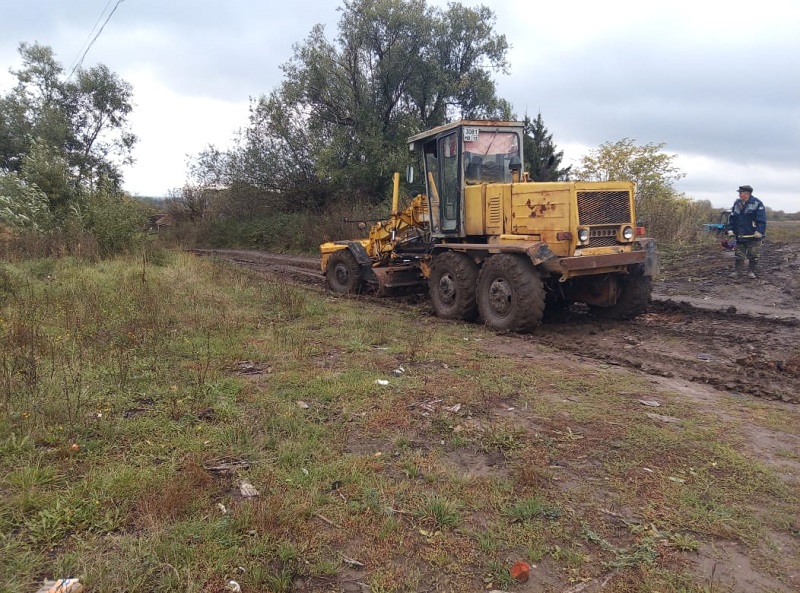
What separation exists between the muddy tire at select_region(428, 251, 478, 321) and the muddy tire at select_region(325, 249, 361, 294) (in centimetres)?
234

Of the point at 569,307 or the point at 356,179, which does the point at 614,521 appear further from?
the point at 356,179

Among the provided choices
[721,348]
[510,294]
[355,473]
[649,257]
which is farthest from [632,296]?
[355,473]

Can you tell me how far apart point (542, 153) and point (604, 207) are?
20946 mm

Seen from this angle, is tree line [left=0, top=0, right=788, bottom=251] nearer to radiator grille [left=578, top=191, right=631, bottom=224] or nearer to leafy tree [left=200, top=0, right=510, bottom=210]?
leafy tree [left=200, top=0, right=510, bottom=210]

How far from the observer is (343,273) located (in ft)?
36.5

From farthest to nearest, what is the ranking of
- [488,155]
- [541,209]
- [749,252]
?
[749,252], [488,155], [541,209]

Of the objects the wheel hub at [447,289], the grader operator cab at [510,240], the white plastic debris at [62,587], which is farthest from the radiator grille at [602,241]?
the white plastic debris at [62,587]

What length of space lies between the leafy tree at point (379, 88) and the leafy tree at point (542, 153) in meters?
3.06

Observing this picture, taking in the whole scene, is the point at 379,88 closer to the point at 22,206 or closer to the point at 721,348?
the point at 22,206

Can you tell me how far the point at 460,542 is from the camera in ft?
9.12

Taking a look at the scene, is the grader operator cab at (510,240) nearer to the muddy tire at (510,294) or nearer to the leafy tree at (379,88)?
the muddy tire at (510,294)

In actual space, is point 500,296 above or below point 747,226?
below

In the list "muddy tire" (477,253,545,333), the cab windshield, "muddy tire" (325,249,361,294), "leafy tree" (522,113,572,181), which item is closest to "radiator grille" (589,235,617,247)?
"muddy tire" (477,253,545,333)

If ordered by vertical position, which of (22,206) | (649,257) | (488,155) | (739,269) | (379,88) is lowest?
(739,269)
